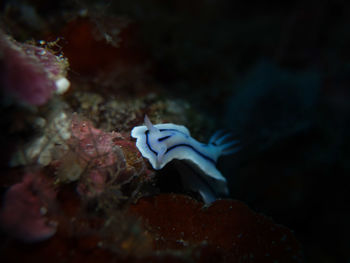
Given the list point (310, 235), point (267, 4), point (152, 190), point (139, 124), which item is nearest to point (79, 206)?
point (152, 190)

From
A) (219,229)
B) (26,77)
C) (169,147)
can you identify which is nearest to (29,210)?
(26,77)

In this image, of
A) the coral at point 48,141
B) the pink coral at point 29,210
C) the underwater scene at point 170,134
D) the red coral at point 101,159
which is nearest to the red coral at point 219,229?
the underwater scene at point 170,134

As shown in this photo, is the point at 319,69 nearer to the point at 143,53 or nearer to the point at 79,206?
the point at 143,53

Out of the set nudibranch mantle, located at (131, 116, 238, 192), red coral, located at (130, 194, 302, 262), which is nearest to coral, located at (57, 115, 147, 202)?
nudibranch mantle, located at (131, 116, 238, 192)

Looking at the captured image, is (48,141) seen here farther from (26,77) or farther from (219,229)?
(219,229)

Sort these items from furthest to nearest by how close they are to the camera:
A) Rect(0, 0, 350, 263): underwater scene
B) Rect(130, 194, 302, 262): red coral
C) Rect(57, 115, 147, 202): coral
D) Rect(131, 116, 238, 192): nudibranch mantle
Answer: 1. Rect(131, 116, 238, 192): nudibranch mantle
2. Rect(130, 194, 302, 262): red coral
3. Rect(57, 115, 147, 202): coral
4. Rect(0, 0, 350, 263): underwater scene

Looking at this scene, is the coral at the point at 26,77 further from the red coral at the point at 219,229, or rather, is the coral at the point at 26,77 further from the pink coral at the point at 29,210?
the red coral at the point at 219,229

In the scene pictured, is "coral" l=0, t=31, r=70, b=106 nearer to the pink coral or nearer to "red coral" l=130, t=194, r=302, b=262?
the pink coral
